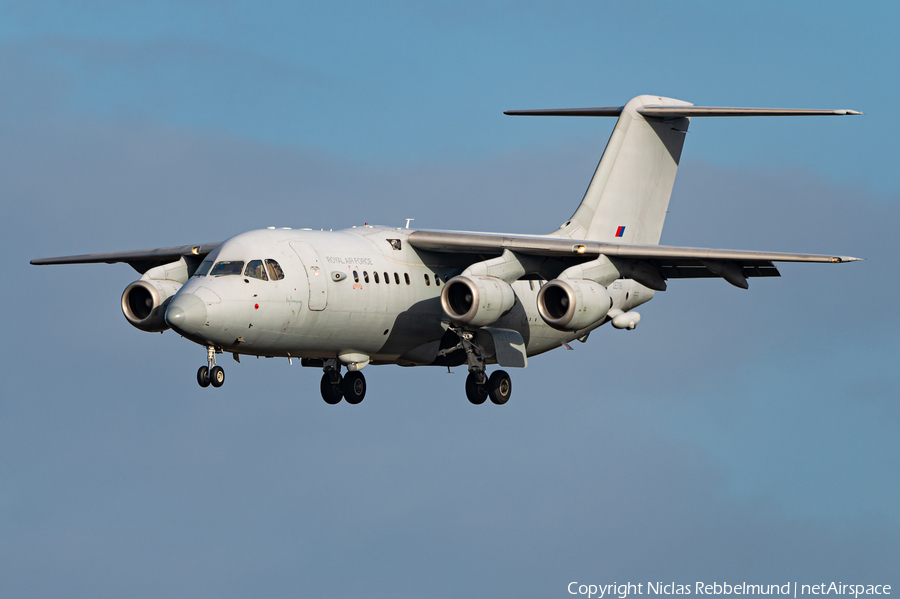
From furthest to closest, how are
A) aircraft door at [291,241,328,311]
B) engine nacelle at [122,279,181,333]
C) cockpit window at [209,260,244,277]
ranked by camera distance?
engine nacelle at [122,279,181,333], aircraft door at [291,241,328,311], cockpit window at [209,260,244,277]

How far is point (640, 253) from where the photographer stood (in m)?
21.5

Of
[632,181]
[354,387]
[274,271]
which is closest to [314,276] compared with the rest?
[274,271]


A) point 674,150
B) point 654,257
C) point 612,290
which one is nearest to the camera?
point 654,257

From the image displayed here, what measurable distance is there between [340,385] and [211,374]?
410 cm

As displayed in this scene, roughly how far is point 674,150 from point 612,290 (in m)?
3.55

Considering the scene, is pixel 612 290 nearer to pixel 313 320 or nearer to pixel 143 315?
pixel 313 320

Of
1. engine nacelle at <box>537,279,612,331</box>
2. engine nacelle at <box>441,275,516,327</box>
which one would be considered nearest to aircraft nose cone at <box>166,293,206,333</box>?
engine nacelle at <box>441,275,516,327</box>

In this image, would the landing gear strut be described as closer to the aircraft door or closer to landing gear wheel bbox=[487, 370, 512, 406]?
landing gear wheel bbox=[487, 370, 512, 406]

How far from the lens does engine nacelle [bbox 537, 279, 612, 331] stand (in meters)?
21.2

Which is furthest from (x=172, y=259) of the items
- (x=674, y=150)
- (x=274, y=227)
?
(x=674, y=150)

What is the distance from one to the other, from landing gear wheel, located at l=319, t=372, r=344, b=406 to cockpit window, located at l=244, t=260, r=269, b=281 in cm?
385

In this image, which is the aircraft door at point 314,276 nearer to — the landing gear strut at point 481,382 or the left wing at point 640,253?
the left wing at point 640,253

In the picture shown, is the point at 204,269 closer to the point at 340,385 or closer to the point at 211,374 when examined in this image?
the point at 211,374

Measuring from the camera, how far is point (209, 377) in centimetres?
2012
